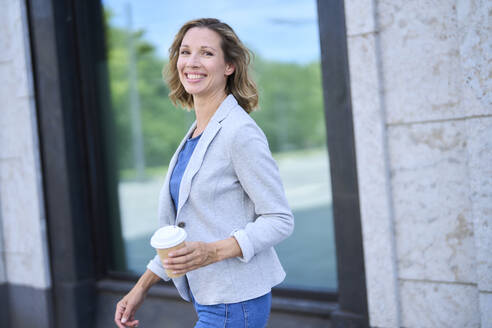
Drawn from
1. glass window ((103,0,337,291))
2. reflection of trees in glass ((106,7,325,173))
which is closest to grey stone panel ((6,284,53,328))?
glass window ((103,0,337,291))

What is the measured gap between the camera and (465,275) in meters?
2.85

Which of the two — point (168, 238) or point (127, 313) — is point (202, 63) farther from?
point (127, 313)

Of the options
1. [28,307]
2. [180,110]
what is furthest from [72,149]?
[180,110]

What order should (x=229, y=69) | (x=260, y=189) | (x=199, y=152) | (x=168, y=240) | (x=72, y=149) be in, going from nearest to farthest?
(x=168, y=240) < (x=260, y=189) < (x=199, y=152) < (x=229, y=69) < (x=72, y=149)

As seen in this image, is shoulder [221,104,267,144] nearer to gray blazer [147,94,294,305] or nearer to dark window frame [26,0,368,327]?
gray blazer [147,94,294,305]

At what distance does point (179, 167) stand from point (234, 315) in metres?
0.63

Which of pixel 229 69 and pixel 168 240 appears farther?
pixel 229 69

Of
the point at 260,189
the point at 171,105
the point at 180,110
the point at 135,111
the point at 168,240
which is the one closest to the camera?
the point at 168,240

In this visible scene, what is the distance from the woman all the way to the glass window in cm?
212

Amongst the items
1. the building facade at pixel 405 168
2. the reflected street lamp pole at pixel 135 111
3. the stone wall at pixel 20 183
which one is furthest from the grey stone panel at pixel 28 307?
the reflected street lamp pole at pixel 135 111

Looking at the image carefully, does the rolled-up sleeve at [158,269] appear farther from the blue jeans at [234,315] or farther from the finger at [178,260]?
the finger at [178,260]

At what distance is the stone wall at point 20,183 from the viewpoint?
467 cm

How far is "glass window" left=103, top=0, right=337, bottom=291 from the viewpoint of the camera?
5.45 metres

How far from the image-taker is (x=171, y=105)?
252 inches
